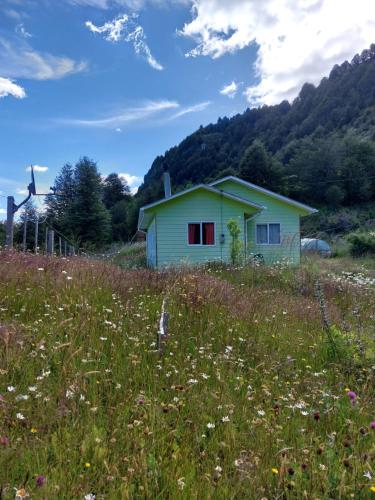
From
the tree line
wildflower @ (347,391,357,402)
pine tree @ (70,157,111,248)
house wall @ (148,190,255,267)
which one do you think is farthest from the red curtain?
pine tree @ (70,157,111,248)

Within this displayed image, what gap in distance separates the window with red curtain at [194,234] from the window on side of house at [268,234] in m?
4.00

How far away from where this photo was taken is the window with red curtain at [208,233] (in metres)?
18.6

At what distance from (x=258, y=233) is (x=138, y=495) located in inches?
783

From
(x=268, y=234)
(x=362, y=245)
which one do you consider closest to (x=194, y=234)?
(x=268, y=234)

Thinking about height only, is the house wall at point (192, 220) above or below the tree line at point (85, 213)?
below

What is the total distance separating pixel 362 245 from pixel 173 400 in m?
24.9

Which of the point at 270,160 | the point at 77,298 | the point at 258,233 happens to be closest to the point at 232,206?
the point at 258,233

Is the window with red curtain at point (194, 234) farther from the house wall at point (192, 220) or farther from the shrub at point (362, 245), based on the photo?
the shrub at point (362, 245)

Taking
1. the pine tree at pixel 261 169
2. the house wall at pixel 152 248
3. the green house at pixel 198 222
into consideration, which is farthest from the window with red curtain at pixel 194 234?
the pine tree at pixel 261 169

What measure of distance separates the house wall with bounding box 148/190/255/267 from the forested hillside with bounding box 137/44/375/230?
29419mm

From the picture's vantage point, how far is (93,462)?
174cm

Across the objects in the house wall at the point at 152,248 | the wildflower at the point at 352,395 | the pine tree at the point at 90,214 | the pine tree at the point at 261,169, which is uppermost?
the pine tree at the point at 261,169

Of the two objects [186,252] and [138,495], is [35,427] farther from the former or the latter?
[186,252]

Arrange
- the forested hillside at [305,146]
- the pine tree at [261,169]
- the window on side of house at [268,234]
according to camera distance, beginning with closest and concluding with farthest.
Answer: the window on side of house at [268,234] < the pine tree at [261,169] < the forested hillside at [305,146]
